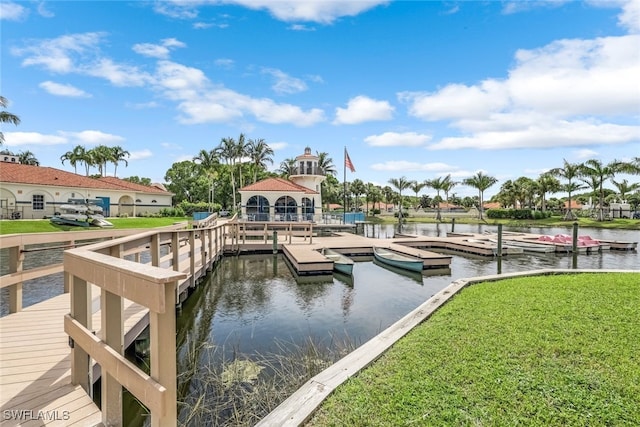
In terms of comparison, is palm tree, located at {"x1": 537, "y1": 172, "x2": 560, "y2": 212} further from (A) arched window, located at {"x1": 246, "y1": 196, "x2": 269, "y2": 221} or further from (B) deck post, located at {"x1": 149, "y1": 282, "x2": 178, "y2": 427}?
(B) deck post, located at {"x1": 149, "y1": 282, "x2": 178, "y2": 427}

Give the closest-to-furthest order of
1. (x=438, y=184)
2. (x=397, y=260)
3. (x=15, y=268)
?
(x=15, y=268)
(x=397, y=260)
(x=438, y=184)

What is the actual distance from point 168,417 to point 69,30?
12.6 metres

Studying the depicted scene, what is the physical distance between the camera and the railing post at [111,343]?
8.40 feet

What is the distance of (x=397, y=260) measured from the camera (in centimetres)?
1479

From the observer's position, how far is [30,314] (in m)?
5.10

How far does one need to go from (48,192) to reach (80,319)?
35.3m

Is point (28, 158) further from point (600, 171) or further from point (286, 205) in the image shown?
point (600, 171)

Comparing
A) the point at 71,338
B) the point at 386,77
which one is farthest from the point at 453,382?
the point at 386,77

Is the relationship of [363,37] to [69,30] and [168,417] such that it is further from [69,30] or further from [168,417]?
[168,417]

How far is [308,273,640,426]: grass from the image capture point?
10.0 ft

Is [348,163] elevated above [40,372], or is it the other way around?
[348,163]

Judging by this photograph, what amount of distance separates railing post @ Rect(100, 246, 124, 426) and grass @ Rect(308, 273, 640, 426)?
1.54m

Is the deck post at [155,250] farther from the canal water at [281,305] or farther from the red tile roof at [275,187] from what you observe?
the red tile roof at [275,187]

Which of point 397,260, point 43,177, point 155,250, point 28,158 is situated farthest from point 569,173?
point 28,158
